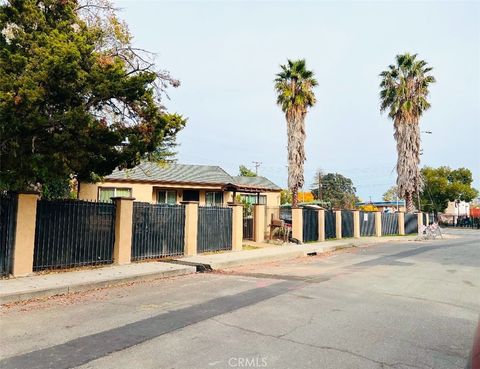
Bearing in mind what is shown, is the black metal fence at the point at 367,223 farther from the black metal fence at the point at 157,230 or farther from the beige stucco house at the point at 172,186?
the black metal fence at the point at 157,230

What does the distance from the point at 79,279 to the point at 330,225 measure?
60.1 feet

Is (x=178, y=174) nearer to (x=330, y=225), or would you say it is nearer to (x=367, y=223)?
(x=330, y=225)

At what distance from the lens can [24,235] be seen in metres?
10.7

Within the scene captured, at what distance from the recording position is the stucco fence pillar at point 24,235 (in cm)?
1057

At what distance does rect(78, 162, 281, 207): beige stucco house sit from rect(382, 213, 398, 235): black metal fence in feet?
32.0

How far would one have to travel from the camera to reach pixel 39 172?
10.8 m

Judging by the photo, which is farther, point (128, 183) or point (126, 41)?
point (128, 183)

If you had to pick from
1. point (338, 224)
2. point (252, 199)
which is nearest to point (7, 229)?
point (338, 224)

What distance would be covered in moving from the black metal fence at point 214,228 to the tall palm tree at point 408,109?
69.4ft

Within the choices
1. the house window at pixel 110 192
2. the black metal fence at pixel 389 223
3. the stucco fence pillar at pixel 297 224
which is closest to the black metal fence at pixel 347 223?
the black metal fence at pixel 389 223

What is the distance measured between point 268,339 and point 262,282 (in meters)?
5.11

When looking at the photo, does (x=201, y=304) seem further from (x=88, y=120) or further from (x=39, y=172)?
(x=39, y=172)

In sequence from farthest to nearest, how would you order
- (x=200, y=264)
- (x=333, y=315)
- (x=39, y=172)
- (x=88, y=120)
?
1. (x=200, y=264)
2. (x=39, y=172)
3. (x=88, y=120)
4. (x=333, y=315)

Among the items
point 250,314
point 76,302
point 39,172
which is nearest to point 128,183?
point 39,172
